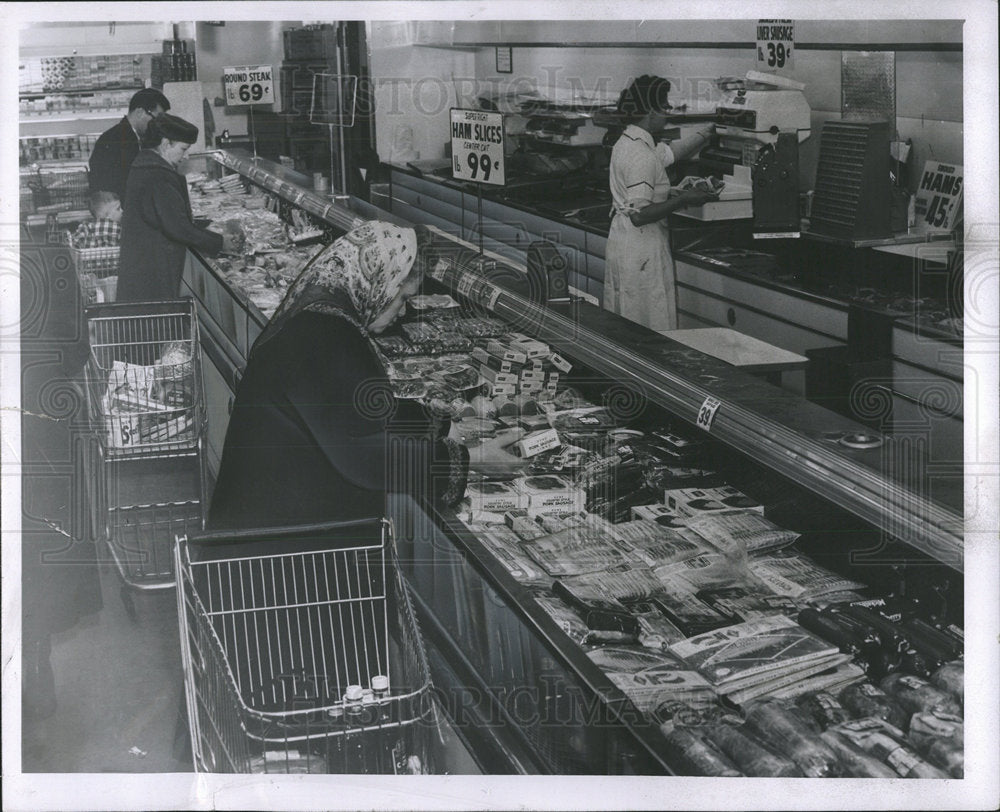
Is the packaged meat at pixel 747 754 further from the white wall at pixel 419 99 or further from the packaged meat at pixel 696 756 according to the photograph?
the white wall at pixel 419 99

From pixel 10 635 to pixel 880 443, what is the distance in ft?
7.75

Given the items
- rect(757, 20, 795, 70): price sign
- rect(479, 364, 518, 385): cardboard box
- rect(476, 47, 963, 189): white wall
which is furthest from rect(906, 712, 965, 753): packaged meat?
rect(757, 20, 795, 70): price sign

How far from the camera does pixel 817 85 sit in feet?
20.5

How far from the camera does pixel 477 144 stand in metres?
4.95

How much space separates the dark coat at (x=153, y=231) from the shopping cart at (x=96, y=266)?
0.05 meters

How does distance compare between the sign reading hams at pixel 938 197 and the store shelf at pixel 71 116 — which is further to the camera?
the sign reading hams at pixel 938 197

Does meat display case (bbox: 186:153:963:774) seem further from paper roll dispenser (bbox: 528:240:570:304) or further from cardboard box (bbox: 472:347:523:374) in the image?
paper roll dispenser (bbox: 528:240:570:304)

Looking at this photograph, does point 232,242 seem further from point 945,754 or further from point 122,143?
point 945,754

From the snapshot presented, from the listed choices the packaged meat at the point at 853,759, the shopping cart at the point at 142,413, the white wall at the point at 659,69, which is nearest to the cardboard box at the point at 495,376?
the shopping cart at the point at 142,413

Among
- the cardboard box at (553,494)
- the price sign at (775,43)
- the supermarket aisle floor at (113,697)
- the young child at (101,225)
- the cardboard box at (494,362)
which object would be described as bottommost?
the supermarket aisle floor at (113,697)

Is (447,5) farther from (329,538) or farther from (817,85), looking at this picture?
(817,85)

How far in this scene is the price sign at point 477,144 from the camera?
15.6ft

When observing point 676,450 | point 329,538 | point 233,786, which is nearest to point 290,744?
point 233,786

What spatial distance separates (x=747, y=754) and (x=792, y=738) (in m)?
0.10
